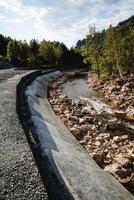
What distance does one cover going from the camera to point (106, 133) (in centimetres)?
2080

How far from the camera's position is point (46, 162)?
12055 mm

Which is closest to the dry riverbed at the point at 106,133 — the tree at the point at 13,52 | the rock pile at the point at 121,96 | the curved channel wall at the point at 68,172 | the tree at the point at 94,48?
the rock pile at the point at 121,96

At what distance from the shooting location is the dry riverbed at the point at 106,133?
14793 millimetres

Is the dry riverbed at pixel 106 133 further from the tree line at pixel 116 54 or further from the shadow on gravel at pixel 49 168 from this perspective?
the tree line at pixel 116 54

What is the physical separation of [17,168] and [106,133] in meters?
11.5

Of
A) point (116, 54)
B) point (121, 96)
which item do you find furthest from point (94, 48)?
point (121, 96)

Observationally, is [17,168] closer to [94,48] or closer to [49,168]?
[49,168]

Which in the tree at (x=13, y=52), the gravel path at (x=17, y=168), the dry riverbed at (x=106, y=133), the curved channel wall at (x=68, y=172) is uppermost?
the tree at (x=13, y=52)

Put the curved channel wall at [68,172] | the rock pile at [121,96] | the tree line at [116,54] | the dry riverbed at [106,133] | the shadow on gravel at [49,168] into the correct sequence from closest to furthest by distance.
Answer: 1. the shadow on gravel at [49,168]
2. the curved channel wall at [68,172]
3. the dry riverbed at [106,133]
4. the rock pile at [121,96]
5. the tree line at [116,54]

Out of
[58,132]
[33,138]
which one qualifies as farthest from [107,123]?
[33,138]

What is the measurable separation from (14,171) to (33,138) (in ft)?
15.5

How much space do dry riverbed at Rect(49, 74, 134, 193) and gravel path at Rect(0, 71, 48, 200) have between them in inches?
181

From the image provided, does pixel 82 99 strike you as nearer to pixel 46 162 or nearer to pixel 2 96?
pixel 2 96

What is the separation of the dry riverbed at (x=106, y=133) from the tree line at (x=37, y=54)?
61.8 meters
